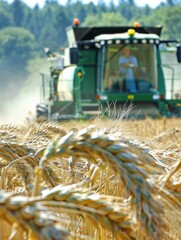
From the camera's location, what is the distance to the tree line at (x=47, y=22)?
88.1 meters

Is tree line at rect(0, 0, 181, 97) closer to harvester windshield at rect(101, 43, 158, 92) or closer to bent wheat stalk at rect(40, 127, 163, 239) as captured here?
harvester windshield at rect(101, 43, 158, 92)

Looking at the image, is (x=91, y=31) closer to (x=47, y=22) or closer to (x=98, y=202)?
(x=98, y=202)

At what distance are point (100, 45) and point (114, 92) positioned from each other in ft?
3.83

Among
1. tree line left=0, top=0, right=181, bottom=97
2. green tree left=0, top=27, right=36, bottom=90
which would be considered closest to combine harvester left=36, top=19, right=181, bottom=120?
tree line left=0, top=0, right=181, bottom=97

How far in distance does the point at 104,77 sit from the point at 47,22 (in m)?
110

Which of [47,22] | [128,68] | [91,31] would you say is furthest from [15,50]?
[128,68]

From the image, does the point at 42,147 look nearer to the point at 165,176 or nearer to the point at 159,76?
the point at 165,176

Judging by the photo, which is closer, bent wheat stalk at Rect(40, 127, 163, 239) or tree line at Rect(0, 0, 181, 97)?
bent wheat stalk at Rect(40, 127, 163, 239)

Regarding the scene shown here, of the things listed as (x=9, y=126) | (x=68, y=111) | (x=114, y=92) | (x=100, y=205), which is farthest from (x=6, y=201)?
(x=68, y=111)

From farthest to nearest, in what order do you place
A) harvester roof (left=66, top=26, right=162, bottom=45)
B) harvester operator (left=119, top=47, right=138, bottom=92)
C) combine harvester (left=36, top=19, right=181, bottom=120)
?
harvester roof (left=66, top=26, right=162, bottom=45)
harvester operator (left=119, top=47, right=138, bottom=92)
combine harvester (left=36, top=19, right=181, bottom=120)

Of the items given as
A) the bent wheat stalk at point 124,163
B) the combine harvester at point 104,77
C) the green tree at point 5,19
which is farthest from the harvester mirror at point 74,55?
the green tree at point 5,19

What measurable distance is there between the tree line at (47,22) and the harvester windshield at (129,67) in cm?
4484

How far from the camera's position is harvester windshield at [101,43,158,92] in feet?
58.2

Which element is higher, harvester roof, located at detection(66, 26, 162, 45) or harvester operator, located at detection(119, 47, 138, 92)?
harvester roof, located at detection(66, 26, 162, 45)
